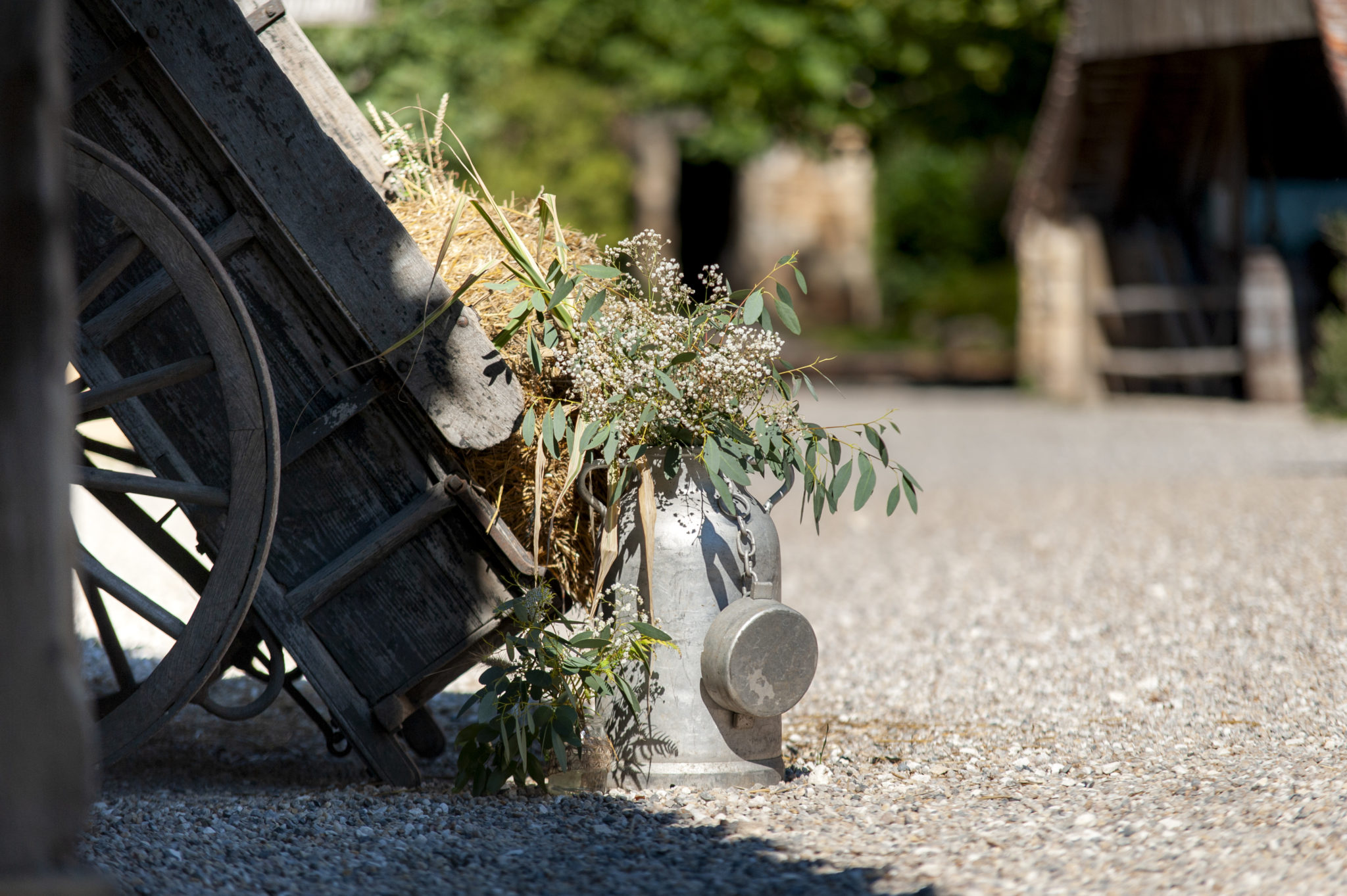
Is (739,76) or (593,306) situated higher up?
(739,76)

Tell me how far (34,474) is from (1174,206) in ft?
44.4

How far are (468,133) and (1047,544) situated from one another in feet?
19.4

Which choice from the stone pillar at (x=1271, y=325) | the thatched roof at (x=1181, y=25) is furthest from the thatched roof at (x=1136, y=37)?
the stone pillar at (x=1271, y=325)

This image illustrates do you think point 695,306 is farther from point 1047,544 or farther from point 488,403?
point 1047,544

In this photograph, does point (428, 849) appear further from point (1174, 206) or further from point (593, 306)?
point (1174, 206)

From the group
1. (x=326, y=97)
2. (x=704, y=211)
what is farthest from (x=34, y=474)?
(x=704, y=211)

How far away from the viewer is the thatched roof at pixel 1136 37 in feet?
32.1

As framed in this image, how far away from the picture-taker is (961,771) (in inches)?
116

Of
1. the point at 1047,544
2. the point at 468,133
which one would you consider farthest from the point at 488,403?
the point at 468,133

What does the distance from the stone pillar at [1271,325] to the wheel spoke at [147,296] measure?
11160 millimetres

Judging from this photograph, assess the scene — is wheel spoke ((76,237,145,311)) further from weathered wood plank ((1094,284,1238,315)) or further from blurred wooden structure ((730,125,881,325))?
blurred wooden structure ((730,125,881,325))

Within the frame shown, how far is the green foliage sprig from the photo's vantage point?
8.65ft

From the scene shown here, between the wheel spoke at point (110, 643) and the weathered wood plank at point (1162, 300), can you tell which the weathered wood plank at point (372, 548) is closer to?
the wheel spoke at point (110, 643)

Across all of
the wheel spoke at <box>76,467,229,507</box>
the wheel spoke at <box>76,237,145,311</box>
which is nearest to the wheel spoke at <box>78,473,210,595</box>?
the wheel spoke at <box>76,467,229,507</box>
